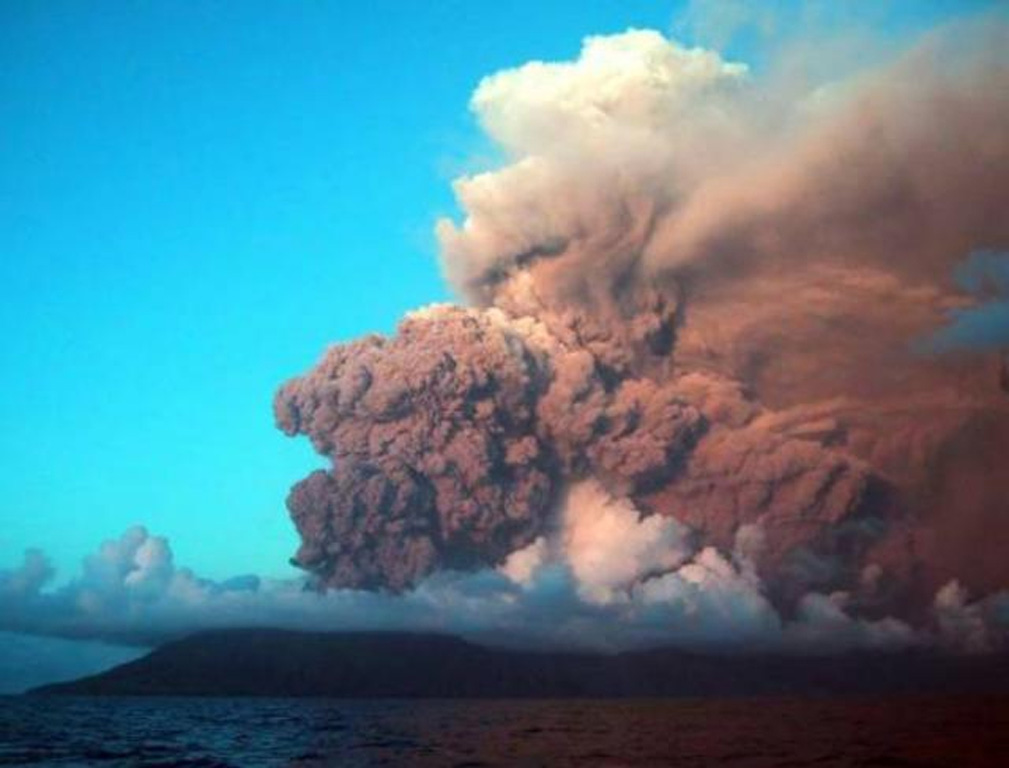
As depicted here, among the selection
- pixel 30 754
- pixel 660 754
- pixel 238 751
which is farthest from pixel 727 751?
pixel 30 754

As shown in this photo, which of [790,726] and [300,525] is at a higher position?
[300,525]

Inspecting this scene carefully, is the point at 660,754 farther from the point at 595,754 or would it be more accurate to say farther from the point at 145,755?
the point at 145,755

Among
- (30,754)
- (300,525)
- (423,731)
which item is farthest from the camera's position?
(300,525)

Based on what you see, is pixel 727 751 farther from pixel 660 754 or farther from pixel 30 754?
pixel 30 754

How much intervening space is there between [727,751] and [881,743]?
35.3 feet

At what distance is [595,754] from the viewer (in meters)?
53.9

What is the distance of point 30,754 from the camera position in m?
58.5

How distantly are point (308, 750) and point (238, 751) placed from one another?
4.36 metres

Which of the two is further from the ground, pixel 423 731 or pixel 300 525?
pixel 300 525

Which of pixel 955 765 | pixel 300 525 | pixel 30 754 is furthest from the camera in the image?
pixel 300 525

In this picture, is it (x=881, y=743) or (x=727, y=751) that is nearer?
(x=727, y=751)

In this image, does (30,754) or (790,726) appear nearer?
(30,754)

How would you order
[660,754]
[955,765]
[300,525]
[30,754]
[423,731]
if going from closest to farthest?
1. [955,765]
2. [660,754]
3. [30,754]
4. [423,731]
5. [300,525]

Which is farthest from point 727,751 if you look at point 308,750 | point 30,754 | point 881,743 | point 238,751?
point 30,754
